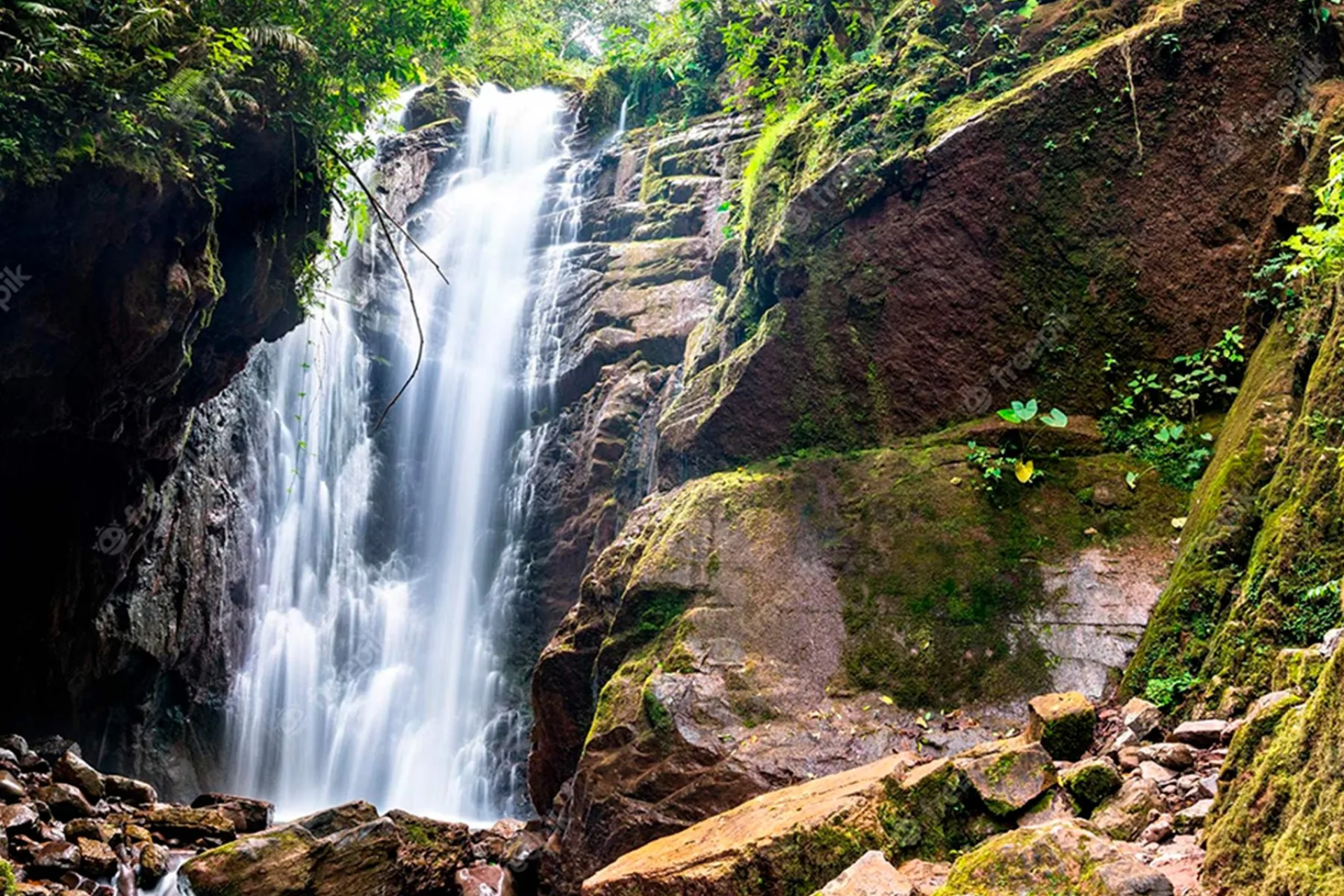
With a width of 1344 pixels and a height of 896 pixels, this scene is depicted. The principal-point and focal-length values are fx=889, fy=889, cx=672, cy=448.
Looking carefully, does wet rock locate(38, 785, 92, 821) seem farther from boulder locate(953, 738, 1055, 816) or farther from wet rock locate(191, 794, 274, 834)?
boulder locate(953, 738, 1055, 816)

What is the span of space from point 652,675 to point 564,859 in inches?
63.6

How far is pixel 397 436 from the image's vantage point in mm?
17875

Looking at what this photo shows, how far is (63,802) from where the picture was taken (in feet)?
26.5

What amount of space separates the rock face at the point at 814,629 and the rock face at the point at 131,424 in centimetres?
534

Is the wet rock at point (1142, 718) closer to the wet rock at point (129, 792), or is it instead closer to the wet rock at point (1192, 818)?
the wet rock at point (1192, 818)

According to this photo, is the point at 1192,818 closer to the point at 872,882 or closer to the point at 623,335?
the point at 872,882

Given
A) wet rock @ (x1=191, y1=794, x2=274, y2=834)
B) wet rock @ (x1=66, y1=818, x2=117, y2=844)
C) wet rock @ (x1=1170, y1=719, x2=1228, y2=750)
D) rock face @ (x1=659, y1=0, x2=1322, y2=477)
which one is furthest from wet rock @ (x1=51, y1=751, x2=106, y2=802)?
wet rock @ (x1=1170, y1=719, x2=1228, y2=750)

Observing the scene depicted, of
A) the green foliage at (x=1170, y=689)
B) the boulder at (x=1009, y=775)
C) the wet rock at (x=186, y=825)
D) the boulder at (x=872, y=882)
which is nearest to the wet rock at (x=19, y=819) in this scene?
the wet rock at (x=186, y=825)

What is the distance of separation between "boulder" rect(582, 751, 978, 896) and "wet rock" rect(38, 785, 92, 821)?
19.8 feet

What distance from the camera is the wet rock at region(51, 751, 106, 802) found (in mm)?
8656

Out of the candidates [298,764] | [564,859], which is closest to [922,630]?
→ [564,859]

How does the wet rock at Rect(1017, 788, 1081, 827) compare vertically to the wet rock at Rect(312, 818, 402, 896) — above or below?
above

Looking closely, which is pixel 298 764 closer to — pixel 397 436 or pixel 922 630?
pixel 397 436

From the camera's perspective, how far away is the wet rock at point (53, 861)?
7.07 metres
